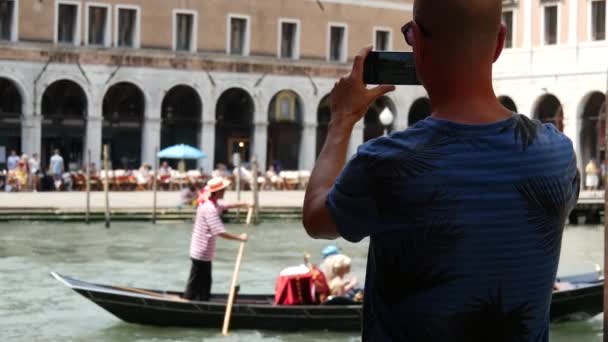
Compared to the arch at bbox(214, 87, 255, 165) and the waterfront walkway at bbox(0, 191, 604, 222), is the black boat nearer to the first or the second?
the waterfront walkway at bbox(0, 191, 604, 222)

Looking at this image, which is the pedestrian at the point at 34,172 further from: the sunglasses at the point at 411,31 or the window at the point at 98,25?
the sunglasses at the point at 411,31

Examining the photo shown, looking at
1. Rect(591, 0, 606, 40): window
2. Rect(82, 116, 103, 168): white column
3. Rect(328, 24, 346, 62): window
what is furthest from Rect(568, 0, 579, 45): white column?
Rect(82, 116, 103, 168): white column

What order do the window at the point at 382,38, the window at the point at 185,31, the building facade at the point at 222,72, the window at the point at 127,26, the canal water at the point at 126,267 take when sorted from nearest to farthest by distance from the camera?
the canal water at the point at 126,267
the building facade at the point at 222,72
the window at the point at 127,26
the window at the point at 185,31
the window at the point at 382,38

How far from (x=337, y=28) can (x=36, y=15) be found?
8444 millimetres

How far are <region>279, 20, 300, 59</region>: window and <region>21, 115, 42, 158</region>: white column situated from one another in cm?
701

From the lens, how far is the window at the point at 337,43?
108 feet

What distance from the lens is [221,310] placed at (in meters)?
9.70

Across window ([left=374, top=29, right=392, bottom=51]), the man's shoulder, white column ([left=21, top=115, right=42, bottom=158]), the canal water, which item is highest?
window ([left=374, top=29, right=392, bottom=51])

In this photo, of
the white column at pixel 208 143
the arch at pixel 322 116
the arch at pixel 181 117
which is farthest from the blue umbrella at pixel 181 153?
the arch at pixel 322 116

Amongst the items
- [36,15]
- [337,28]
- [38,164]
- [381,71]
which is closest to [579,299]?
[381,71]

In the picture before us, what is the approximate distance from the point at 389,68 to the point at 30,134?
26.9 metres

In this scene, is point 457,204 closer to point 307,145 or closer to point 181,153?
point 181,153

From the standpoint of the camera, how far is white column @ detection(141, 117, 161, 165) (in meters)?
29.8

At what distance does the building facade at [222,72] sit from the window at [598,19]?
3 centimetres
